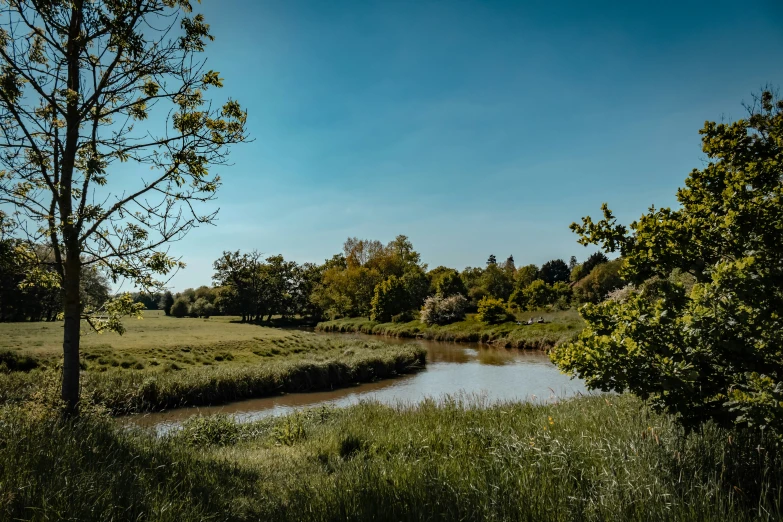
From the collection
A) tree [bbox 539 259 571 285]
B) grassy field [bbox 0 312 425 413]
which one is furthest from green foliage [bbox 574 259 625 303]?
tree [bbox 539 259 571 285]

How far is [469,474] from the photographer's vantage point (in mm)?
3998

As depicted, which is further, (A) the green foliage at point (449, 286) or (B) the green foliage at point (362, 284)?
(B) the green foliage at point (362, 284)

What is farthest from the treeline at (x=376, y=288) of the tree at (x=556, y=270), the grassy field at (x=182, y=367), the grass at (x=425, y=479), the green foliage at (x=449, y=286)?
the grass at (x=425, y=479)

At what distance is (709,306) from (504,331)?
105 ft

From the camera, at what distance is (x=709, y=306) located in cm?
350

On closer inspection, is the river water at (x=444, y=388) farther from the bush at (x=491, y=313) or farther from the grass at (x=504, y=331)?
the bush at (x=491, y=313)

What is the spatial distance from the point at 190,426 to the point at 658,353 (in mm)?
9423

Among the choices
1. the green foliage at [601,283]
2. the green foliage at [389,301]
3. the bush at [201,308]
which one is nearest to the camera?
the green foliage at [601,283]

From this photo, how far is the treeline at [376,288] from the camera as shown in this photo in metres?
48.1

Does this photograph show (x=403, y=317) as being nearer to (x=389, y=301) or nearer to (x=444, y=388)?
(x=389, y=301)

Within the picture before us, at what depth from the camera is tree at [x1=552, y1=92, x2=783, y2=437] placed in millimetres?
3273

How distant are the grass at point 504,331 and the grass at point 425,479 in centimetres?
2329

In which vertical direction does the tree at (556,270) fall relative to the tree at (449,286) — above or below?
above

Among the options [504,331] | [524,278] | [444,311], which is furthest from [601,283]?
[504,331]
